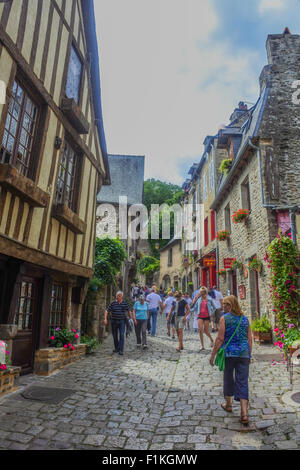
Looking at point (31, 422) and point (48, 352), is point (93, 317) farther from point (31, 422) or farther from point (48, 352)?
point (31, 422)

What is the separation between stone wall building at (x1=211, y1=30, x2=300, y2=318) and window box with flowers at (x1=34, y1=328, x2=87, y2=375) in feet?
Answer: 14.8

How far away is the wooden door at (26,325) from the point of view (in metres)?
5.20

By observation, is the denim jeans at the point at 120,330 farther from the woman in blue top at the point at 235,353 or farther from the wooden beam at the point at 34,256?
the woman in blue top at the point at 235,353

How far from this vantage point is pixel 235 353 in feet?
11.5

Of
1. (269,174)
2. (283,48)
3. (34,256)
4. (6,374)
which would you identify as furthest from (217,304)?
(283,48)

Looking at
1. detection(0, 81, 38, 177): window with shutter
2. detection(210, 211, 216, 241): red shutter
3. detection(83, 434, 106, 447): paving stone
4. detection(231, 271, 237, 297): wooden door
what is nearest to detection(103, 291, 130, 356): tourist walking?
detection(0, 81, 38, 177): window with shutter

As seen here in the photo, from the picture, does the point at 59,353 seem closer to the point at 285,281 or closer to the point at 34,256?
the point at 34,256

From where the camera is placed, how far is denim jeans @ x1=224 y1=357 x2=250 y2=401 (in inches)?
134

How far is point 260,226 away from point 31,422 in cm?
694

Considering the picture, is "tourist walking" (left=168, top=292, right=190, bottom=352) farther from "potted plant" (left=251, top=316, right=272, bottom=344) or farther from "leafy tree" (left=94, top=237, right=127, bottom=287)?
"leafy tree" (left=94, top=237, right=127, bottom=287)

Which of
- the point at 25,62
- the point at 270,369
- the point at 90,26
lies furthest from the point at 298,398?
the point at 90,26

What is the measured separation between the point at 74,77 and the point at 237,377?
19.5ft

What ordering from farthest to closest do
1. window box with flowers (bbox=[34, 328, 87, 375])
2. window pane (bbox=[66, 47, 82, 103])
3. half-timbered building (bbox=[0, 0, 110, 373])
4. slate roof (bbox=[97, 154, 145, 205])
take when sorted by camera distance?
slate roof (bbox=[97, 154, 145, 205])
window pane (bbox=[66, 47, 82, 103])
window box with flowers (bbox=[34, 328, 87, 375])
half-timbered building (bbox=[0, 0, 110, 373])

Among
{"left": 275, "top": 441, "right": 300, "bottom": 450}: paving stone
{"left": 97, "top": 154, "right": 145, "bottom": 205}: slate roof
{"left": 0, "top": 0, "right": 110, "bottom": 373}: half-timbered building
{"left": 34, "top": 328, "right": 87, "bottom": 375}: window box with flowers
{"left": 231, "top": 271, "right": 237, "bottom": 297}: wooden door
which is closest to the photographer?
{"left": 275, "top": 441, "right": 300, "bottom": 450}: paving stone
